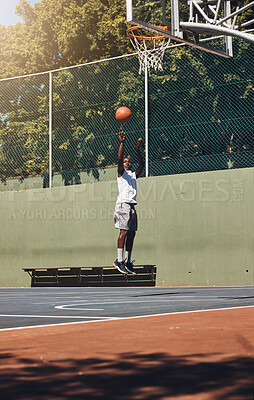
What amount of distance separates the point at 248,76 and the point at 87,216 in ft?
21.8

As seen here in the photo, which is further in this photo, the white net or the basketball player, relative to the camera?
the white net

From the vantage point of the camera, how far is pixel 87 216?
62.8 feet

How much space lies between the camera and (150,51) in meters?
16.6

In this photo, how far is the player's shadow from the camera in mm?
3055

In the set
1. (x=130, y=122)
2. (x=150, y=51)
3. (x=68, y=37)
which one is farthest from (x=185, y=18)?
(x=68, y=37)

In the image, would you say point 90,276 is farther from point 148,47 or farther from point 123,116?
point 123,116

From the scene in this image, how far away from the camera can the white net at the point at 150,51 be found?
15.5 meters

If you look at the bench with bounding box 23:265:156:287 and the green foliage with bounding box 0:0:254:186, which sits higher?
the green foliage with bounding box 0:0:254:186

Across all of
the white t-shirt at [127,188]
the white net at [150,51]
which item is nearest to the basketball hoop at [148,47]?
the white net at [150,51]

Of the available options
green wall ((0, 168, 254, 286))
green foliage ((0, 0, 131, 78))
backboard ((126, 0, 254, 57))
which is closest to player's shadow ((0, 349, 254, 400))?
backboard ((126, 0, 254, 57))

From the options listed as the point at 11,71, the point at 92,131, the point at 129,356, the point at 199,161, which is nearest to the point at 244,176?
the point at 199,161

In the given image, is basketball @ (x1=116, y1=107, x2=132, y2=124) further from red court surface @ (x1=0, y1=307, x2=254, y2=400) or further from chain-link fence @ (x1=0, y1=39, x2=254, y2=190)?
red court surface @ (x1=0, y1=307, x2=254, y2=400)

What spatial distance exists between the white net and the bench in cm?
589

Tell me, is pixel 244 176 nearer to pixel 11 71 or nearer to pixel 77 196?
pixel 77 196
